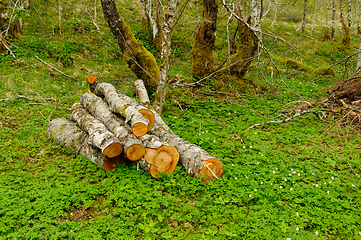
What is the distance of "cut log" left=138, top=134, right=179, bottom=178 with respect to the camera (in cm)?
459

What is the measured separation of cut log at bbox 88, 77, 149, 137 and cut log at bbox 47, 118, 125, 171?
2.52 ft

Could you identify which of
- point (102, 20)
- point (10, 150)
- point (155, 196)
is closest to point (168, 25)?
point (155, 196)

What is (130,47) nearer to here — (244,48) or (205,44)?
(205,44)

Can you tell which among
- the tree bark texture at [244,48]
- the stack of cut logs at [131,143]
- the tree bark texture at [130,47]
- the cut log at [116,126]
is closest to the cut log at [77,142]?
the stack of cut logs at [131,143]

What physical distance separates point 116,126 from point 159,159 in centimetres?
143

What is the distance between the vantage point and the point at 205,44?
9500mm

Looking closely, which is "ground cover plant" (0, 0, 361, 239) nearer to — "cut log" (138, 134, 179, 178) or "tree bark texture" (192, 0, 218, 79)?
"cut log" (138, 134, 179, 178)

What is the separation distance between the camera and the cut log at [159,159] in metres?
4.59

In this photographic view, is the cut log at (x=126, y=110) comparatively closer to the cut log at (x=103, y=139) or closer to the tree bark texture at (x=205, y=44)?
the cut log at (x=103, y=139)

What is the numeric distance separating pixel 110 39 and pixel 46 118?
8.93 metres

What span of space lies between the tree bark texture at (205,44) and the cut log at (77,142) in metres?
5.49

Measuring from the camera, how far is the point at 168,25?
6.26 m

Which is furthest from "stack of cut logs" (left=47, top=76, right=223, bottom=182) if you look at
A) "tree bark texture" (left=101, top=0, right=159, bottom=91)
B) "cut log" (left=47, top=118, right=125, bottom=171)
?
"tree bark texture" (left=101, top=0, right=159, bottom=91)

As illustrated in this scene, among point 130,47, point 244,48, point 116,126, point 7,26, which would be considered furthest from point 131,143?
point 7,26
